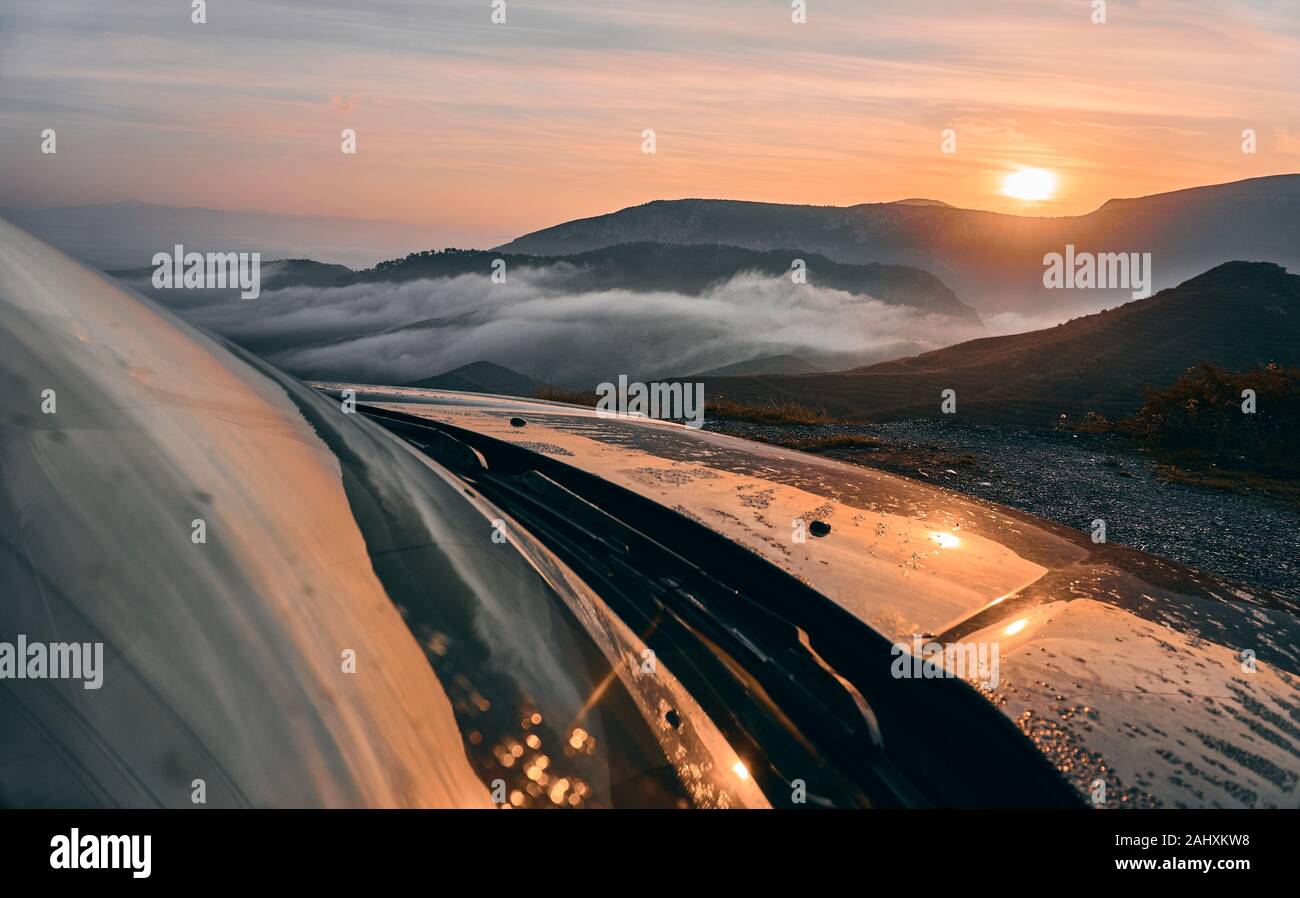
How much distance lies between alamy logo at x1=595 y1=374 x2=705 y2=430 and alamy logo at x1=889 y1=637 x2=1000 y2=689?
3.66 m

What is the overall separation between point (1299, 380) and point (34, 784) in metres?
17.3

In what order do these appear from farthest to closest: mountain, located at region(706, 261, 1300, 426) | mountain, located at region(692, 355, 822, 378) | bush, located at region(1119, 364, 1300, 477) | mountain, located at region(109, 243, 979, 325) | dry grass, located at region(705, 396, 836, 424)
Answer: mountain, located at region(109, 243, 979, 325)
mountain, located at region(692, 355, 822, 378)
mountain, located at region(706, 261, 1300, 426)
dry grass, located at region(705, 396, 836, 424)
bush, located at region(1119, 364, 1300, 477)

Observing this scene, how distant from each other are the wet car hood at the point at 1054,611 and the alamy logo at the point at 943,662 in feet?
0.15

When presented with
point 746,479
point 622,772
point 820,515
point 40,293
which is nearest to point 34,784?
point 622,772

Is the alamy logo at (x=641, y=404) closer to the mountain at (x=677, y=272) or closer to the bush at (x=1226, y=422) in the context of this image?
the bush at (x=1226, y=422)

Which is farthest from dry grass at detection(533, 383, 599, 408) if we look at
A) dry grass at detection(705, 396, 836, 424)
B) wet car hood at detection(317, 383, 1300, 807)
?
wet car hood at detection(317, 383, 1300, 807)

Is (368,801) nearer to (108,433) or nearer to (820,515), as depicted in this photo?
(108,433)

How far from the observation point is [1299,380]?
13531 millimetres

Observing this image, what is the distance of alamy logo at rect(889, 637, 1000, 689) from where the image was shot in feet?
7.66

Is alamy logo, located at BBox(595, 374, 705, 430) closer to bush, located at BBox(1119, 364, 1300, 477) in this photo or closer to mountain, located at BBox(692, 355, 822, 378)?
bush, located at BBox(1119, 364, 1300, 477)

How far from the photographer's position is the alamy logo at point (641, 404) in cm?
715

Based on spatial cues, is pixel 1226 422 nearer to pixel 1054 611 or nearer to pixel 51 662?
pixel 1054 611

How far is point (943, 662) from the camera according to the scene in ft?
7.77

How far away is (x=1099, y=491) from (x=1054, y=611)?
7672 millimetres
